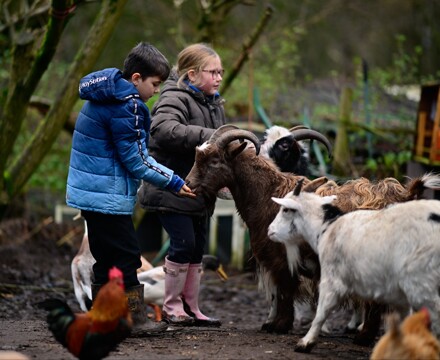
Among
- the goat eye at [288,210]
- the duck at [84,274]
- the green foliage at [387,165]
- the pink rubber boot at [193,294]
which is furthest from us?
the green foliage at [387,165]

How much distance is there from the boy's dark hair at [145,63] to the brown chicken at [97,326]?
1.83 m

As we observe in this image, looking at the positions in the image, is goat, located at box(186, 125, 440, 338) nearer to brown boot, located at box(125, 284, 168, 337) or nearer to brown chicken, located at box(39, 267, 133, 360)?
brown boot, located at box(125, 284, 168, 337)

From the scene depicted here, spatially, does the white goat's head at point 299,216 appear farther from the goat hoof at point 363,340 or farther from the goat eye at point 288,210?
the goat hoof at point 363,340

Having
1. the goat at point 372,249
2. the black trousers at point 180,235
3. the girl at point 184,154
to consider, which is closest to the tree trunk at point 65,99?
the girl at point 184,154

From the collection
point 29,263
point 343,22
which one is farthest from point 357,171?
point 343,22

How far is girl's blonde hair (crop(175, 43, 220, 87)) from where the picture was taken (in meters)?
7.47

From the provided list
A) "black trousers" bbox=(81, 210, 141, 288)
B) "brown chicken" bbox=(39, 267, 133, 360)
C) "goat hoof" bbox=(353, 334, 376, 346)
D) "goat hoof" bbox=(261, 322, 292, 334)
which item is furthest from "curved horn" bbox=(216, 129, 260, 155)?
"brown chicken" bbox=(39, 267, 133, 360)

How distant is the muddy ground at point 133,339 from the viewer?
6156 millimetres

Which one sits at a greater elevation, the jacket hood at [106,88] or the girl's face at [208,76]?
the girl's face at [208,76]

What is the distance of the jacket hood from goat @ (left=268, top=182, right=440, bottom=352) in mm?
1355

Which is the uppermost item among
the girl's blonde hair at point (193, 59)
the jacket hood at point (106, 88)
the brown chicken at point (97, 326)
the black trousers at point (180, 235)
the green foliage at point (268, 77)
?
the green foliage at point (268, 77)

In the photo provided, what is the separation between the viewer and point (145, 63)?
258 inches

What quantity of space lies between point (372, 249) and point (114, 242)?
1925 mm

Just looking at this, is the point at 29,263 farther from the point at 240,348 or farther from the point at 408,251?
the point at 408,251
